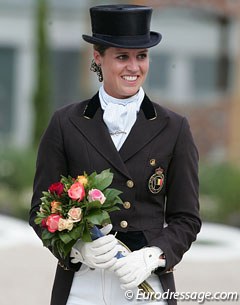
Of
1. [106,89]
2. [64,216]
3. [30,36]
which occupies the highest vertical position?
[106,89]

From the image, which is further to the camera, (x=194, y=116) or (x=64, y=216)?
(x=194, y=116)

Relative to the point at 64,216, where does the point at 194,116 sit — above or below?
below

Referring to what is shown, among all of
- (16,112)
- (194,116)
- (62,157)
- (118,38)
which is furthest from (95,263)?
(16,112)

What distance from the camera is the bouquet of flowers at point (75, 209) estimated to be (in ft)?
11.5

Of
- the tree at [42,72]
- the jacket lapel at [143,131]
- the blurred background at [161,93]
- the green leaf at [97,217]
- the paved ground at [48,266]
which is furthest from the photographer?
the tree at [42,72]

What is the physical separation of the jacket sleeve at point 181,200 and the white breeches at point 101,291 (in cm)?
13

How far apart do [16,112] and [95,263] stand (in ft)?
56.3

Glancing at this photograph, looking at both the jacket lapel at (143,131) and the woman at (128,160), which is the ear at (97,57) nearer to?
the woman at (128,160)

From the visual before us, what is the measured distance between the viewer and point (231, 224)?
11.5 m

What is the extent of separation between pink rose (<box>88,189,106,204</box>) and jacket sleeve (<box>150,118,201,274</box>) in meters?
0.31

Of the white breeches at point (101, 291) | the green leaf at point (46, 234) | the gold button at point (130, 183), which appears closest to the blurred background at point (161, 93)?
the gold button at point (130, 183)

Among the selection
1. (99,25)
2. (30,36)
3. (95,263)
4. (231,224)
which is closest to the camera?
(95,263)

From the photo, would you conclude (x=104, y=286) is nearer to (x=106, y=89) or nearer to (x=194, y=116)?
(x=106, y=89)

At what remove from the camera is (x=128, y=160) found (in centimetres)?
377
